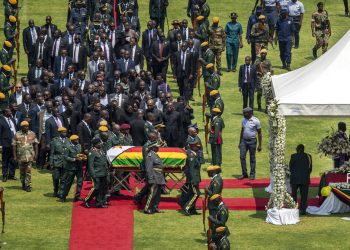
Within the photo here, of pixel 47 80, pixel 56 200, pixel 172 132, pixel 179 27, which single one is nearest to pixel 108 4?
pixel 179 27

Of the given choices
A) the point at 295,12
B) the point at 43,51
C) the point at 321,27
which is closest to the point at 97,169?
the point at 43,51

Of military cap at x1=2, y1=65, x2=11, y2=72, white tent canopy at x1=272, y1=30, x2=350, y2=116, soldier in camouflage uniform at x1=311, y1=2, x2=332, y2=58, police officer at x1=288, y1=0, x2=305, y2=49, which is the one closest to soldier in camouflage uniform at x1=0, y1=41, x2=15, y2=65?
military cap at x1=2, y1=65, x2=11, y2=72

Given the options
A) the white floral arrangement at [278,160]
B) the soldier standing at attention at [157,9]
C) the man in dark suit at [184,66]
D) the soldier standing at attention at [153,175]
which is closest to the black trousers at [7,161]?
the soldier standing at attention at [153,175]

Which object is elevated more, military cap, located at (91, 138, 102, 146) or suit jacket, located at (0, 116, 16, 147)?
military cap, located at (91, 138, 102, 146)

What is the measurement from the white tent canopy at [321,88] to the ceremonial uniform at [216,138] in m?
2.63

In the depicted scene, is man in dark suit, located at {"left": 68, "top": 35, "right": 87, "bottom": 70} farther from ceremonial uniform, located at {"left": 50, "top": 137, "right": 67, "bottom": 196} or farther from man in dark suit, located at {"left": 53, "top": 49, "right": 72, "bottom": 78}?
ceremonial uniform, located at {"left": 50, "top": 137, "right": 67, "bottom": 196}

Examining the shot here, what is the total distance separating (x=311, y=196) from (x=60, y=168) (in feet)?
23.1

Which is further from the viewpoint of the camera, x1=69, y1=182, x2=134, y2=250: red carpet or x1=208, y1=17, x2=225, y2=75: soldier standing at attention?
x1=208, y1=17, x2=225, y2=75: soldier standing at attention

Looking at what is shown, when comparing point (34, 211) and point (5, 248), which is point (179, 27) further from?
point (5, 248)

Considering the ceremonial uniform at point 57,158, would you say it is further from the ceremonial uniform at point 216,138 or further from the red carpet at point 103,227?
the ceremonial uniform at point 216,138

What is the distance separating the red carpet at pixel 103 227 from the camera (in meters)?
32.2

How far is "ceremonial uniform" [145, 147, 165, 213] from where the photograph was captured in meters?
34.6

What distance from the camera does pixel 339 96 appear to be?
111ft

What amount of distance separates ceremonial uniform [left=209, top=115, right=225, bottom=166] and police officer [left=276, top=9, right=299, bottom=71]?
10.1 metres
